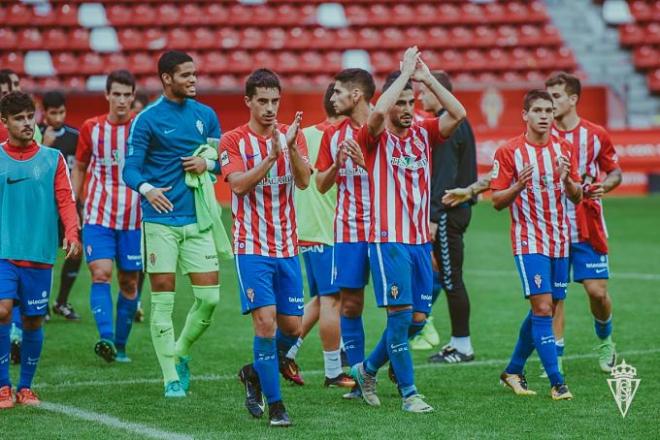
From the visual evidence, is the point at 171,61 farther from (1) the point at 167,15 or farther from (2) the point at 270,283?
(1) the point at 167,15

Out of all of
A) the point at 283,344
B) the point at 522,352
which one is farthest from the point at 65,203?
the point at 522,352

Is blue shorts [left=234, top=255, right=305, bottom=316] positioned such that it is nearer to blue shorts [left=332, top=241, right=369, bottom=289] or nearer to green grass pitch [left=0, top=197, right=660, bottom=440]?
blue shorts [left=332, top=241, right=369, bottom=289]

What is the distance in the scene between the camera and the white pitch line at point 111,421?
6445 millimetres

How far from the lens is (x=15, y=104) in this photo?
738cm

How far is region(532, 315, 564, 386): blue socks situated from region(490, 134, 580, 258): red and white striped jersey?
46cm

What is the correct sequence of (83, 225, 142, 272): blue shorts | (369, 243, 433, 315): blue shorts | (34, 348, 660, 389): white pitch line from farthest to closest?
(83, 225, 142, 272): blue shorts → (34, 348, 660, 389): white pitch line → (369, 243, 433, 315): blue shorts

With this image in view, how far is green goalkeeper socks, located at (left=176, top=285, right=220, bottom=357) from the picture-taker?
793 centimetres

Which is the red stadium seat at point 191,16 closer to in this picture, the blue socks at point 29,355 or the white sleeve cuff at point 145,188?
the white sleeve cuff at point 145,188

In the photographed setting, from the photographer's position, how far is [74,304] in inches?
492

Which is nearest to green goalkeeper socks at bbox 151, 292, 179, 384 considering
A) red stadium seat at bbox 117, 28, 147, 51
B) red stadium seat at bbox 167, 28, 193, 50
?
red stadium seat at bbox 167, 28, 193, 50

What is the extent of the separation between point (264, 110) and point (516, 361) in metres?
2.47

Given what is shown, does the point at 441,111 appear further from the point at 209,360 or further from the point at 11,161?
the point at 11,161

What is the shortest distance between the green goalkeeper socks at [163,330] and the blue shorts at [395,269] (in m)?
1.58

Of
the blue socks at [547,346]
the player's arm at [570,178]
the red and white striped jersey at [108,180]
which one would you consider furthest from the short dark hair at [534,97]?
the red and white striped jersey at [108,180]
